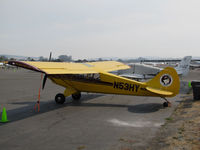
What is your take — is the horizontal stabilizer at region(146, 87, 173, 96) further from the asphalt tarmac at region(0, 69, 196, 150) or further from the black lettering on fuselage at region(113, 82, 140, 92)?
the asphalt tarmac at region(0, 69, 196, 150)

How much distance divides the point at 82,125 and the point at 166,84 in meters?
5.03

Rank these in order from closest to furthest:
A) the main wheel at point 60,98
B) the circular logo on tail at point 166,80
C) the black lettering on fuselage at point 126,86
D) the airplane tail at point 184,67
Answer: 1. the circular logo on tail at point 166,80
2. the black lettering on fuselage at point 126,86
3. the main wheel at point 60,98
4. the airplane tail at point 184,67

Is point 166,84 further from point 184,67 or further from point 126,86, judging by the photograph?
point 184,67

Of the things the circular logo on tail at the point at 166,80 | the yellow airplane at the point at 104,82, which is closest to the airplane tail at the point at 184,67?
Answer: the yellow airplane at the point at 104,82

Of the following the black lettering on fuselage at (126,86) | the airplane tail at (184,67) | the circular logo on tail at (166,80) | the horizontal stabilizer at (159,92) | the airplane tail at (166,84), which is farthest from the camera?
the airplane tail at (184,67)

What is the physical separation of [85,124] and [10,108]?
4.88 metres

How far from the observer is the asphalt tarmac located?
5.56 m

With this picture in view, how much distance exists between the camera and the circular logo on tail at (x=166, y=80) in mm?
9954

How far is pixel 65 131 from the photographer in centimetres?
671

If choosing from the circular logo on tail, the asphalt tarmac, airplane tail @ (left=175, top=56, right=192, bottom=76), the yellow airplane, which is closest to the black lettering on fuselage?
the yellow airplane

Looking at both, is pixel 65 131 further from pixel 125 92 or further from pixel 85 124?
pixel 125 92

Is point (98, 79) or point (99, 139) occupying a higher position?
point (98, 79)

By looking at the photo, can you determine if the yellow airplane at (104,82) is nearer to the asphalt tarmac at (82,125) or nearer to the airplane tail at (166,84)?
the airplane tail at (166,84)

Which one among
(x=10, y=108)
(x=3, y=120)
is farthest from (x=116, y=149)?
(x=10, y=108)
